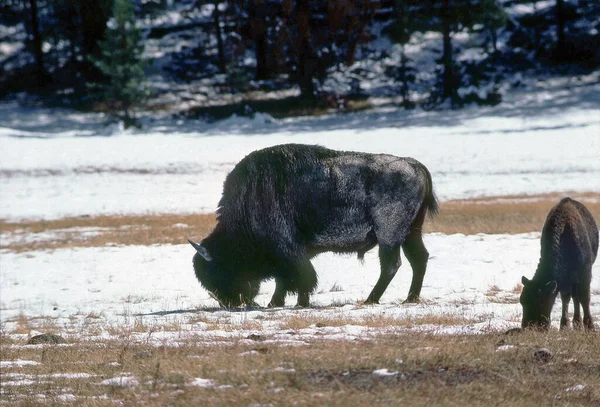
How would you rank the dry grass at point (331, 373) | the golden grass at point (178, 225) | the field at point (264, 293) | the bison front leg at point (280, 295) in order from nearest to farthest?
the dry grass at point (331, 373) → the field at point (264, 293) → the bison front leg at point (280, 295) → the golden grass at point (178, 225)

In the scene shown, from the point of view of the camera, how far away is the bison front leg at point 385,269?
10953 millimetres

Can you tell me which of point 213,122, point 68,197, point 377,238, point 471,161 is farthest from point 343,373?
point 213,122

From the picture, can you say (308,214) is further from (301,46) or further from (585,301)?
(301,46)

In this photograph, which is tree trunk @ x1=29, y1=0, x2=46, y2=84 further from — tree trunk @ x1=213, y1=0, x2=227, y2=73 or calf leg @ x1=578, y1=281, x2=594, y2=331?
calf leg @ x1=578, y1=281, x2=594, y2=331

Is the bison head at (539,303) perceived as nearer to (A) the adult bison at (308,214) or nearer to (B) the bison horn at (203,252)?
(A) the adult bison at (308,214)

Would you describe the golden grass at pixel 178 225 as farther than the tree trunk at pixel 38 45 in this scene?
No

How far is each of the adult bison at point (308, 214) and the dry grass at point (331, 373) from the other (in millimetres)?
3451

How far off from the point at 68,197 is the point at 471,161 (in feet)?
43.6

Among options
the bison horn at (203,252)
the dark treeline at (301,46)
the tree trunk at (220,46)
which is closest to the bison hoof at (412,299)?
the bison horn at (203,252)

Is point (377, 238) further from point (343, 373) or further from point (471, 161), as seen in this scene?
point (471, 161)

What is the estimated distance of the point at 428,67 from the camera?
45969 millimetres

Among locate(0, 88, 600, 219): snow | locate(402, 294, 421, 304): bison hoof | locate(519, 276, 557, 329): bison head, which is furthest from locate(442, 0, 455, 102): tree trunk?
locate(519, 276, 557, 329): bison head

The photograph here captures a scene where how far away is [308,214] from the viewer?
1102 centimetres

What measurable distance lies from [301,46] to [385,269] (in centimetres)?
3290
